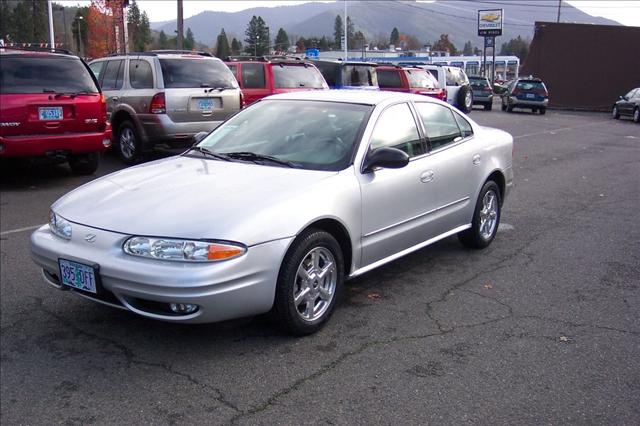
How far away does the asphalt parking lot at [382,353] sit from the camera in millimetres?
3195

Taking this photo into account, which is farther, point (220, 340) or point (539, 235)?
point (539, 235)

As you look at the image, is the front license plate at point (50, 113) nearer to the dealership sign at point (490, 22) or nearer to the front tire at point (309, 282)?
the front tire at point (309, 282)

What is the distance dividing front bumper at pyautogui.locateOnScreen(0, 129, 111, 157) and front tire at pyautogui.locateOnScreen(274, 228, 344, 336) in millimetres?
5676

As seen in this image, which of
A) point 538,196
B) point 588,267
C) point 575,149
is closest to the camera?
point 588,267

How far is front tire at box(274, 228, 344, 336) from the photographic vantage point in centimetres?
376

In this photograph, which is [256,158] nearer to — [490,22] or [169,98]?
[169,98]

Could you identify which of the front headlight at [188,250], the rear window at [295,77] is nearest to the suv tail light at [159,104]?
the rear window at [295,77]

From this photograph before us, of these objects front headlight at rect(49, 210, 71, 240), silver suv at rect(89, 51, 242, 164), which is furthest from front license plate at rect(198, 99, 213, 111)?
front headlight at rect(49, 210, 71, 240)

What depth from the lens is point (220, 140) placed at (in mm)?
5062

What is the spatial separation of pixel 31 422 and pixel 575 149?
13986 mm

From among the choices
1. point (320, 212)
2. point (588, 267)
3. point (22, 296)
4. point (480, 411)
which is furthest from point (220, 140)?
point (588, 267)

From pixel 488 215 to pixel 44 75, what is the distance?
605 cm

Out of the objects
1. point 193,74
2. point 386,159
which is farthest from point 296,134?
point 193,74

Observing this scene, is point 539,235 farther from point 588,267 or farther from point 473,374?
point 473,374
